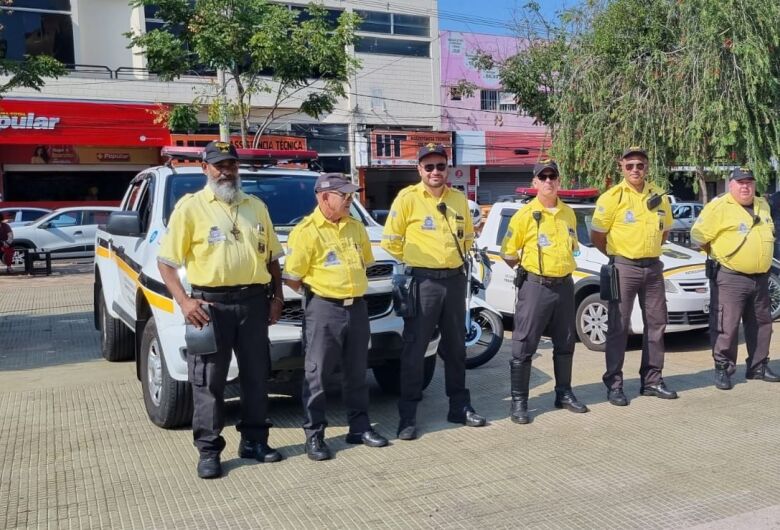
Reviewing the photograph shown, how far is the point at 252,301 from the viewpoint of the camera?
191 inches

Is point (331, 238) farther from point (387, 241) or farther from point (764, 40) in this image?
point (764, 40)

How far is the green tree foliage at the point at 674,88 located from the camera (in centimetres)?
1208

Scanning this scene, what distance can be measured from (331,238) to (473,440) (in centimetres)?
168

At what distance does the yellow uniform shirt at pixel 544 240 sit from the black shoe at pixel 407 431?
1456 mm

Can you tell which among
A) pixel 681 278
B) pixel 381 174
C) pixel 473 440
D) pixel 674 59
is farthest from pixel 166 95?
pixel 473 440

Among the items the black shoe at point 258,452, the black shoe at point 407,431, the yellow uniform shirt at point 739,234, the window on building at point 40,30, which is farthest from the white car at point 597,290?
the window on building at point 40,30

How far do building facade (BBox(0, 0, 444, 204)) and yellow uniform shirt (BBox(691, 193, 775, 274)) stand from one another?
20.3m

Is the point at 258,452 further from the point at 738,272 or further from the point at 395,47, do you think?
the point at 395,47

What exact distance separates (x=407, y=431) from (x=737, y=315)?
320cm

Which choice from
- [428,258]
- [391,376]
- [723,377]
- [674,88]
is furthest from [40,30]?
[723,377]

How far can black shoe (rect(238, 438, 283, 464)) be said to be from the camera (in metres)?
5.00

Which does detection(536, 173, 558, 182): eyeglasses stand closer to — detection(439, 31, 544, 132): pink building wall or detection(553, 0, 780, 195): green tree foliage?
detection(553, 0, 780, 195): green tree foliage

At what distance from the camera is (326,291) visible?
16.6ft

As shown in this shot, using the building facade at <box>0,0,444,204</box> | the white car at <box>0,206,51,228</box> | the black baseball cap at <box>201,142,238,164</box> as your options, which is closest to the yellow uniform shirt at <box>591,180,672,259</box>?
the black baseball cap at <box>201,142,238,164</box>
